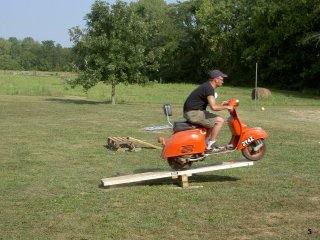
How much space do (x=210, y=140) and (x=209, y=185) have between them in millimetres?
772

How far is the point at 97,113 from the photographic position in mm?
25188

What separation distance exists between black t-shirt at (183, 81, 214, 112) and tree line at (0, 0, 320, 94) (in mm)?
21861

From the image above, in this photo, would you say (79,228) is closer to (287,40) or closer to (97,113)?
(97,113)

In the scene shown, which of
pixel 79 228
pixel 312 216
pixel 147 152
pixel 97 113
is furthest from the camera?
pixel 97 113

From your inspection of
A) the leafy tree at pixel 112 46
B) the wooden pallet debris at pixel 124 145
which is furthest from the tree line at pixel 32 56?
the wooden pallet debris at pixel 124 145

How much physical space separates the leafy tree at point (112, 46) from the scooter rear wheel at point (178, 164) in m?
21.7

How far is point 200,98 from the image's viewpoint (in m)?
8.88

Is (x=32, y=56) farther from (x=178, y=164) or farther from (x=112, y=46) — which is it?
(x=178, y=164)

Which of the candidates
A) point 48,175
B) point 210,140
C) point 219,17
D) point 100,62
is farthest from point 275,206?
point 219,17

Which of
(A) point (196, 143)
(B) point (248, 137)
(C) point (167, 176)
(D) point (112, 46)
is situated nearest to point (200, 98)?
(A) point (196, 143)

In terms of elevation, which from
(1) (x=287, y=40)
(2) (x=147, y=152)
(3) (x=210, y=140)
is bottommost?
(2) (x=147, y=152)

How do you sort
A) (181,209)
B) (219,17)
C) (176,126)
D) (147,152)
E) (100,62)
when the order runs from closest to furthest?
(181,209) → (176,126) → (147,152) → (100,62) → (219,17)

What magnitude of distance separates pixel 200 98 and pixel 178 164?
1213 mm

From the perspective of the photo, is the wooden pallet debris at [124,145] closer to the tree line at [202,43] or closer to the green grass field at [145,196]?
the green grass field at [145,196]
